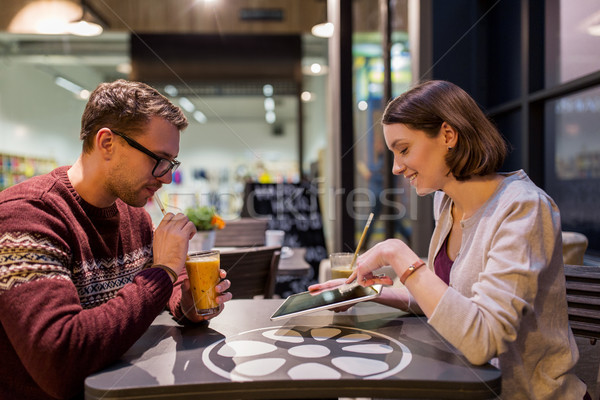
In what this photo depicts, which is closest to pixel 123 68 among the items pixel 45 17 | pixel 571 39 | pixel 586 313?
pixel 45 17

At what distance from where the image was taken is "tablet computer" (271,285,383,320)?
1171mm

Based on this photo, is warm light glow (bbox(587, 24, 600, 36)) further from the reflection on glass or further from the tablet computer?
the tablet computer

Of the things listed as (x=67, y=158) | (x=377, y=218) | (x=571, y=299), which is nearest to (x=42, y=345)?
(x=571, y=299)

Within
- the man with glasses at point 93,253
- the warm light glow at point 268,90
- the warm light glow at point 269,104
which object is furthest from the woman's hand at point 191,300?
the warm light glow at point 269,104

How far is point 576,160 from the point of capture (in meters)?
2.53

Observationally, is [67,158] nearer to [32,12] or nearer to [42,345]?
[32,12]

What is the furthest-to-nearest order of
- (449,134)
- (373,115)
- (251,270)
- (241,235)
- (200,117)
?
(200,117) → (373,115) → (241,235) → (251,270) → (449,134)

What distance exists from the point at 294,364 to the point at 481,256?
637mm

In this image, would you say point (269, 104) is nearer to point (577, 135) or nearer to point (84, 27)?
point (84, 27)

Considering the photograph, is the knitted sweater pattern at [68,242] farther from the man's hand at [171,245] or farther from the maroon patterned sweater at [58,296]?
the man's hand at [171,245]

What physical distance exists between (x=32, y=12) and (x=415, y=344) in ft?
23.5

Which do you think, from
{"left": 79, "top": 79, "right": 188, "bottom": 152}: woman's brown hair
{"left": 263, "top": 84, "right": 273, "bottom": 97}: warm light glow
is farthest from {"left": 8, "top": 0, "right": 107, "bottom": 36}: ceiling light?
{"left": 79, "top": 79, "right": 188, "bottom": 152}: woman's brown hair

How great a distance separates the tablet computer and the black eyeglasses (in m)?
0.53

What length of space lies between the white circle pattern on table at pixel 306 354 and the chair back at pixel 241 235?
2219 mm
